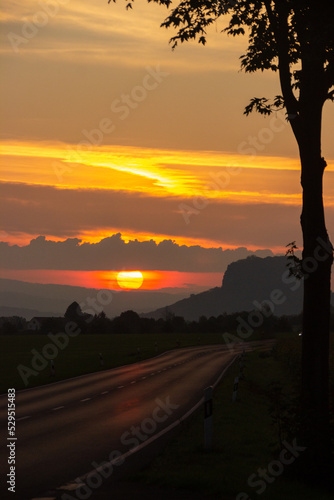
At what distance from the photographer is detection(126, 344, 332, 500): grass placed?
10.1 m

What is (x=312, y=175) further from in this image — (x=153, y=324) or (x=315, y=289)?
(x=153, y=324)

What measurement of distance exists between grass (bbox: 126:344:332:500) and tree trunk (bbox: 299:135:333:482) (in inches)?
31.0

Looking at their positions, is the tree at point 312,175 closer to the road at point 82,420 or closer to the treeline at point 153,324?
the road at point 82,420

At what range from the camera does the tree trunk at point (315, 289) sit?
1159 centimetres

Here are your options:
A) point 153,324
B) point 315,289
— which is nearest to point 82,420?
point 315,289

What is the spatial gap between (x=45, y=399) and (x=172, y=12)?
14930 mm

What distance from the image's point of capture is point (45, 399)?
2483cm

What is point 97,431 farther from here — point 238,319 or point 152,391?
point 238,319

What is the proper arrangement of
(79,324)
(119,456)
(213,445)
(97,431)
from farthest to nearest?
(79,324)
(97,431)
(213,445)
(119,456)

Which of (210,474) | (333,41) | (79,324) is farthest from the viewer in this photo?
(79,324)

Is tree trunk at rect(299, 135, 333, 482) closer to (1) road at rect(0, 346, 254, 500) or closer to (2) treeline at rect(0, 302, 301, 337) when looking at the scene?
(1) road at rect(0, 346, 254, 500)

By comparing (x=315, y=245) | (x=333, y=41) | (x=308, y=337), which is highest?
(x=333, y=41)

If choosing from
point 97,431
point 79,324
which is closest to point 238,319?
point 79,324

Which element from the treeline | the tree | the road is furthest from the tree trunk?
the treeline
